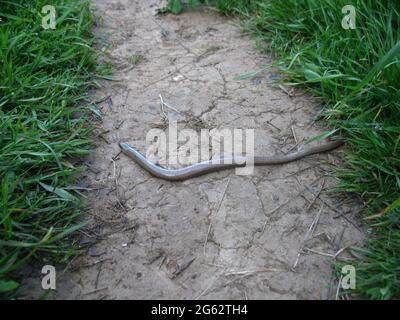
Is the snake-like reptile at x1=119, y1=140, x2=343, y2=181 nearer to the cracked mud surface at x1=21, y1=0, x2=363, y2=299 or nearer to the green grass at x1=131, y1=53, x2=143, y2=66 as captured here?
the cracked mud surface at x1=21, y1=0, x2=363, y2=299

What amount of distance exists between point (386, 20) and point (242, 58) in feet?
3.97

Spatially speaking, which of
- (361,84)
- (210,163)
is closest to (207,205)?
(210,163)

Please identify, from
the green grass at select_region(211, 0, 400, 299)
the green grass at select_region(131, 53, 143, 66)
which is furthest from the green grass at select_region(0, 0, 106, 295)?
the green grass at select_region(211, 0, 400, 299)

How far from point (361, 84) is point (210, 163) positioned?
110cm

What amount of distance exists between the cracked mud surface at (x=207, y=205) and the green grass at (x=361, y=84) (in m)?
0.13

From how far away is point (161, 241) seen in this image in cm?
235

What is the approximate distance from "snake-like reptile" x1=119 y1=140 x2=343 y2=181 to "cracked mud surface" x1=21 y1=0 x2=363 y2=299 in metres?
0.04

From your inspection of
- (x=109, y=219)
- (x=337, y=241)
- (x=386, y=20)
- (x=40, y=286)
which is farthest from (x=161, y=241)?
(x=386, y=20)

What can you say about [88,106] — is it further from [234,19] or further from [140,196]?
[234,19]

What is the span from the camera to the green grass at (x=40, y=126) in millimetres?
2217

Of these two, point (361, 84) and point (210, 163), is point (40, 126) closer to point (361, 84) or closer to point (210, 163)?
point (210, 163)

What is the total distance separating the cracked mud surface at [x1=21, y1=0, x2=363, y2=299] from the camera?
2150mm

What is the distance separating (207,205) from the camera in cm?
254

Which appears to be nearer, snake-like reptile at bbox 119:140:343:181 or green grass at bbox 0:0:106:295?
green grass at bbox 0:0:106:295
